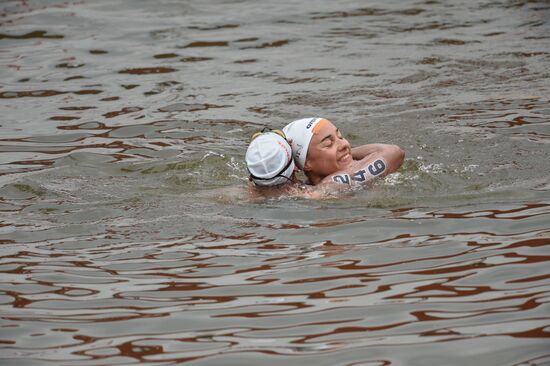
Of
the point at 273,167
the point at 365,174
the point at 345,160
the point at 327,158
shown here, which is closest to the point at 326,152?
the point at 327,158

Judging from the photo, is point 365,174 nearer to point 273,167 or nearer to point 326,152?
point 326,152

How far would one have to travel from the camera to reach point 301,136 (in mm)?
9289

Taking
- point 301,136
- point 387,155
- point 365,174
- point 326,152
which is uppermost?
point 301,136

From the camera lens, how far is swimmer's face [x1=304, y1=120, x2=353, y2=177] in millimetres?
9266

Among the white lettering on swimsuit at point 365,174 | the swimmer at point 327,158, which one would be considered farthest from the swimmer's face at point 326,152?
the white lettering on swimsuit at point 365,174

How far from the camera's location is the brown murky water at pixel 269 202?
5992 millimetres

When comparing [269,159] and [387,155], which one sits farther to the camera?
[387,155]

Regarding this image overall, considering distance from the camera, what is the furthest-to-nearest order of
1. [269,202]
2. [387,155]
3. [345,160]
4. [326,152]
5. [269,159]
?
[387,155], [345,160], [326,152], [269,202], [269,159]

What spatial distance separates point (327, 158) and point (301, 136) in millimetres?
327

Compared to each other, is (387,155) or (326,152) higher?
(326,152)

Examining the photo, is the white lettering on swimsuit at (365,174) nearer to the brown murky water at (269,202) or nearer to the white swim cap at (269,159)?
the brown murky water at (269,202)

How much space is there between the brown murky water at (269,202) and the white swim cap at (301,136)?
68 centimetres

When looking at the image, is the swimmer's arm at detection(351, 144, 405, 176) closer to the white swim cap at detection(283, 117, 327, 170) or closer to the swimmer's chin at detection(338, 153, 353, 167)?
the swimmer's chin at detection(338, 153, 353, 167)

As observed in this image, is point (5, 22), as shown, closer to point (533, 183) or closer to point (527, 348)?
point (533, 183)
